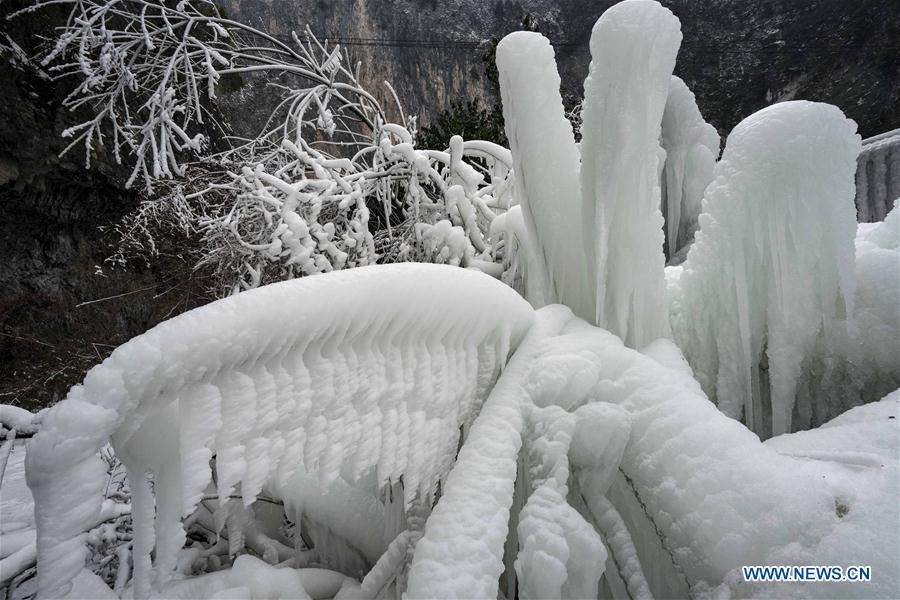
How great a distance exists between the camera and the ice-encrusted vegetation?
88 centimetres

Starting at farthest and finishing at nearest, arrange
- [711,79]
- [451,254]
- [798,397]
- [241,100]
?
[711,79] → [241,100] → [451,254] → [798,397]

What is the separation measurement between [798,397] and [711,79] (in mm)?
22394

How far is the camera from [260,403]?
2.97ft

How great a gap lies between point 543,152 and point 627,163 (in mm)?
396

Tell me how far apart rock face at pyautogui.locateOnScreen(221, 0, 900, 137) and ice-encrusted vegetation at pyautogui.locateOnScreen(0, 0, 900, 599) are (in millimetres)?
14063

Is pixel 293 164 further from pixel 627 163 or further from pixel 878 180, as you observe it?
pixel 878 180

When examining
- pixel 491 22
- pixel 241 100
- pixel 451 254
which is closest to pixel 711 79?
pixel 491 22

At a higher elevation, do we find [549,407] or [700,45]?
[700,45]

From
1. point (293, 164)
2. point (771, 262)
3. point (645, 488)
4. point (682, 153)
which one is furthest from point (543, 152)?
point (293, 164)

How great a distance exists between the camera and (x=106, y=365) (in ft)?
2.54

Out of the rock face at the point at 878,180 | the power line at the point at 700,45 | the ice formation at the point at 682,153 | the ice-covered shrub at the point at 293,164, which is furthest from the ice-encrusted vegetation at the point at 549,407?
the power line at the point at 700,45

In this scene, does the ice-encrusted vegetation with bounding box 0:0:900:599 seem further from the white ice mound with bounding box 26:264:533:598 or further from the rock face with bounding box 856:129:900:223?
the rock face with bounding box 856:129:900:223

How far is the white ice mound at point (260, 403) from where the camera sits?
743 mm

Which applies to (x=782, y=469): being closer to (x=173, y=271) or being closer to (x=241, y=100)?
(x=173, y=271)
